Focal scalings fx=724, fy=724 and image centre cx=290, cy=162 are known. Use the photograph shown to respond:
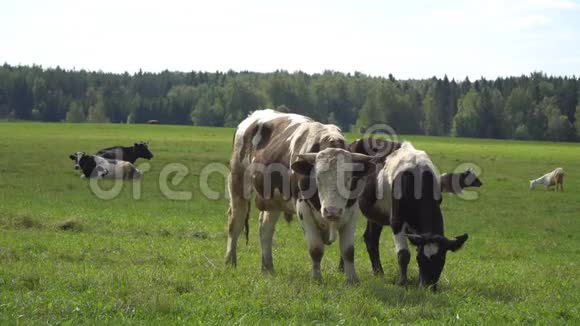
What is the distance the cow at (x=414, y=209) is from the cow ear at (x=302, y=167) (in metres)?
1.59

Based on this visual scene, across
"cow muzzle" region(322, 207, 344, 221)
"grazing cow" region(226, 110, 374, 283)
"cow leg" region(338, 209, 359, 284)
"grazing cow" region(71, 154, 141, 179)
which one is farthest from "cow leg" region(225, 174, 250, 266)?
"grazing cow" region(71, 154, 141, 179)

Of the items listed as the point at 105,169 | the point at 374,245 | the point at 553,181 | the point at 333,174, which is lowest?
the point at 553,181

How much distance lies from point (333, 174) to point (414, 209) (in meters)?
1.67

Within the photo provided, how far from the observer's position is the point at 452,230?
20141mm

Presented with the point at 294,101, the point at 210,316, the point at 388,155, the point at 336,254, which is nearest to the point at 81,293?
the point at 210,316

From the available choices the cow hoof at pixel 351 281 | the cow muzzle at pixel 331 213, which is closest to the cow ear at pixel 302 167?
the cow muzzle at pixel 331 213

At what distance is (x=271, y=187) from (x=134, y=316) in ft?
13.1

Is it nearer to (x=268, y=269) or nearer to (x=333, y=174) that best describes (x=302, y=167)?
(x=333, y=174)

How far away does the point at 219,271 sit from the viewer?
10.9m

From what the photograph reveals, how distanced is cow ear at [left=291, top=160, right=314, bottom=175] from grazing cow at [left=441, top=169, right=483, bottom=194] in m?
19.4

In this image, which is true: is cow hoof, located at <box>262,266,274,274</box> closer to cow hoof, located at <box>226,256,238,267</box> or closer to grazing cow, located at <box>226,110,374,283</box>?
grazing cow, located at <box>226,110,374,283</box>

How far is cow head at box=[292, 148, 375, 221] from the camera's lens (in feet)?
31.3

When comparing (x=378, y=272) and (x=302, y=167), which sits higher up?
(x=302, y=167)

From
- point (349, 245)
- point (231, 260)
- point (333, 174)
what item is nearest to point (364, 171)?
point (333, 174)
